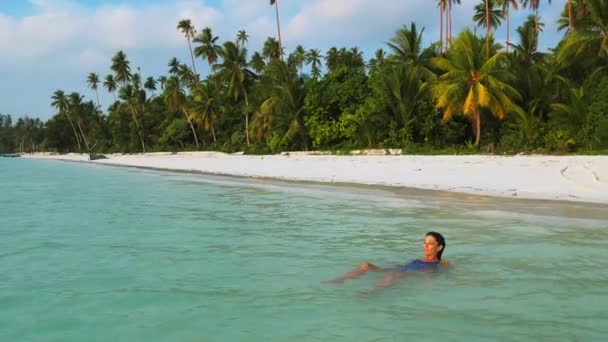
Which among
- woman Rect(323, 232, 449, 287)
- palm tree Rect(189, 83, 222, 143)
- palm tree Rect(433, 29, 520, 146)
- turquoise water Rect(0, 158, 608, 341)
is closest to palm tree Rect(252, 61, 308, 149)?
palm tree Rect(433, 29, 520, 146)

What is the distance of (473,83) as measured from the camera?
23.4 meters

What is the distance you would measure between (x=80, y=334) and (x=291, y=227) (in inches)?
206

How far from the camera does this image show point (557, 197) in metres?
10.6

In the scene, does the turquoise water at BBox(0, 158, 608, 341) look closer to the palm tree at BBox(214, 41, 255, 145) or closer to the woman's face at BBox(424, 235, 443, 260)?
the woman's face at BBox(424, 235, 443, 260)

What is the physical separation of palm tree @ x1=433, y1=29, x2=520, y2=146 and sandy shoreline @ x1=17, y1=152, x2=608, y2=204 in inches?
169

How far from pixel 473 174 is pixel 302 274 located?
1074 cm

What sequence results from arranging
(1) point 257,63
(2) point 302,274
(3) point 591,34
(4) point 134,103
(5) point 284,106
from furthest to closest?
(4) point 134,103 < (1) point 257,63 < (5) point 284,106 < (3) point 591,34 < (2) point 302,274

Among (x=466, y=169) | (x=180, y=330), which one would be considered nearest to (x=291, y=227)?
(x=180, y=330)

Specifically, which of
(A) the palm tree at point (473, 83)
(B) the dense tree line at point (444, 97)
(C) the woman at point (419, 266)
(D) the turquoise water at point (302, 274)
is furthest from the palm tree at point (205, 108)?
(C) the woman at point (419, 266)

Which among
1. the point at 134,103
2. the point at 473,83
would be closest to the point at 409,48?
the point at 473,83

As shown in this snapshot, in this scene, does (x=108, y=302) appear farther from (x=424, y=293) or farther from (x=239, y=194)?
(x=239, y=194)

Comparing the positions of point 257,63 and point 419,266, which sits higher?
point 257,63

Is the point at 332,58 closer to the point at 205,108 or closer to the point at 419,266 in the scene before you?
the point at 205,108

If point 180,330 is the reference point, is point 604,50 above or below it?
above
